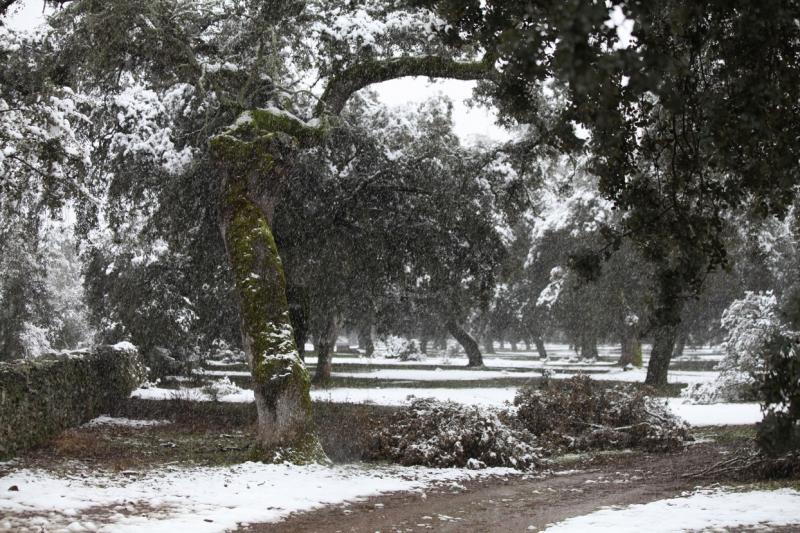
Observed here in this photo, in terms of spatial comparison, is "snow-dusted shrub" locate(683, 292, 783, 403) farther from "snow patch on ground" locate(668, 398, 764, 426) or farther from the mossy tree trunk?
the mossy tree trunk

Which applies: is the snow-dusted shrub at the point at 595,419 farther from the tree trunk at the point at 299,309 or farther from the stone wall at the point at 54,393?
the stone wall at the point at 54,393

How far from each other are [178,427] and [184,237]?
5282mm

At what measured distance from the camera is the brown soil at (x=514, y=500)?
294 inches

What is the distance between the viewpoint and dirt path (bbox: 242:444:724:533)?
7455mm

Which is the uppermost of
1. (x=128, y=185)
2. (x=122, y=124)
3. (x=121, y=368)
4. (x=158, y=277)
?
(x=122, y=124)

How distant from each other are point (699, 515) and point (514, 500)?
2.14 metres

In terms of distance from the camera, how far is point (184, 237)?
693 inches

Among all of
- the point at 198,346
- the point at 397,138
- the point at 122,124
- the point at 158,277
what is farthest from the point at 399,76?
the point at 198,346

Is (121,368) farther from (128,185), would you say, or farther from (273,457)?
(273,457)

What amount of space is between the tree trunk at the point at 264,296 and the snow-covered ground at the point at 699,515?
4.11m

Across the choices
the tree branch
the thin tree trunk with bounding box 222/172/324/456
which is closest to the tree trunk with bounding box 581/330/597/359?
the tree branch

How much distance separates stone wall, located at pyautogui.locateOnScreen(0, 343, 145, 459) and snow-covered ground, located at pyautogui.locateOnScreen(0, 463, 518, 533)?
1448 millimetres

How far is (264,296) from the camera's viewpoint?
35.3ft

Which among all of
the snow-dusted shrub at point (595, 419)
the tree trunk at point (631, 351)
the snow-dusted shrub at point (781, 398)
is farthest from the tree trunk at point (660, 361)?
the snow-dusted shrub at point (781, 398)
